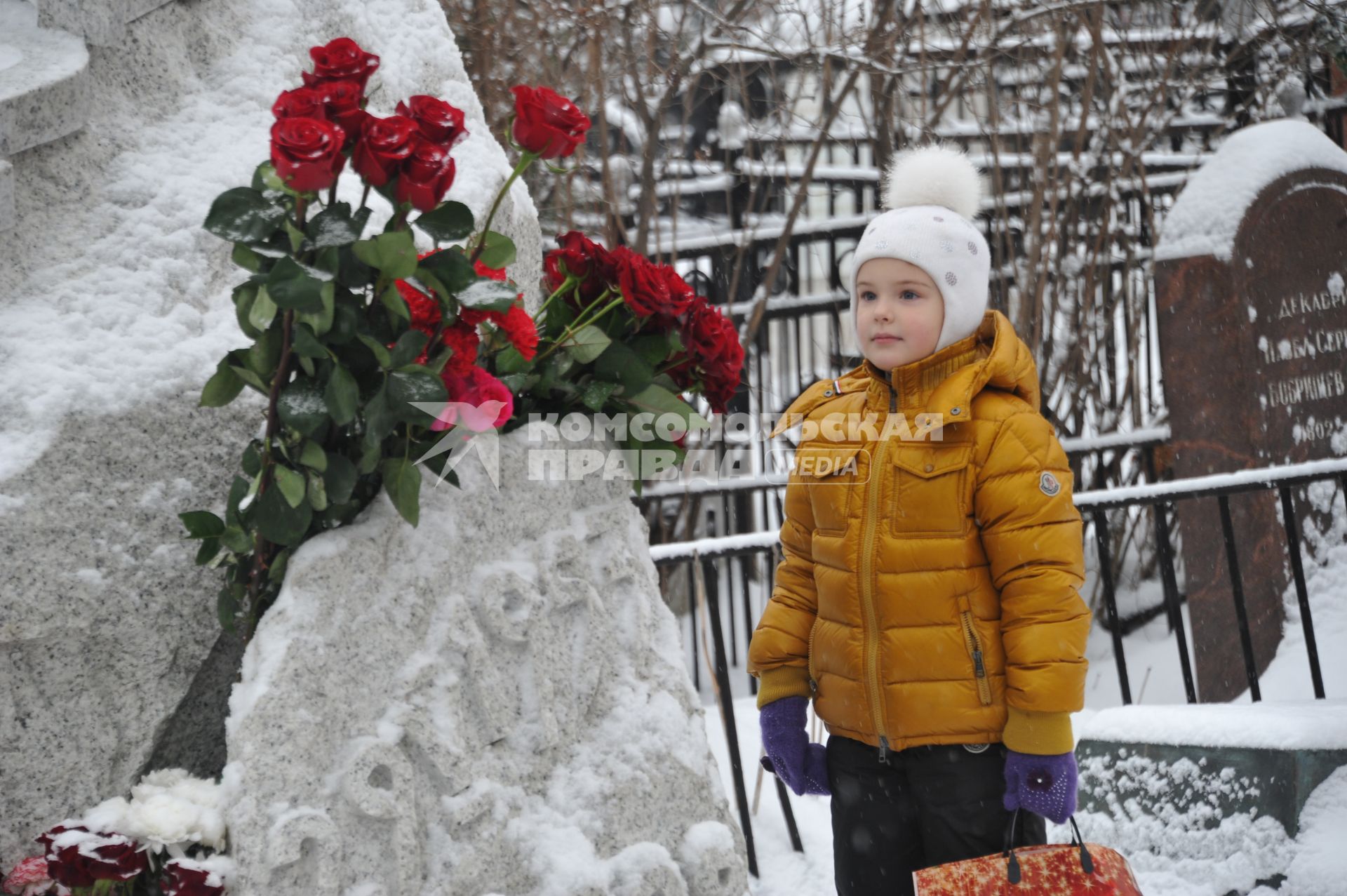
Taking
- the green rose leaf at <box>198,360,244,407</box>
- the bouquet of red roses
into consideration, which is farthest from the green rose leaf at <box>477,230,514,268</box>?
the green rose leaf at <box>198,360,244,407</box>

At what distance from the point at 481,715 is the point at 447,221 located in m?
0.82

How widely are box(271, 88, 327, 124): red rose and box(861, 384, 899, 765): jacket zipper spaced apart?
1119mm

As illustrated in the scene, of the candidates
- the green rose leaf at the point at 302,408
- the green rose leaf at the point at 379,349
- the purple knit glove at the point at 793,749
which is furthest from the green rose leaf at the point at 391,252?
the purple knit glove at the point at 793,749

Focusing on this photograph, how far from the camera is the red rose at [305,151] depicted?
1.56 meters

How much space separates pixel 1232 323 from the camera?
4688mm

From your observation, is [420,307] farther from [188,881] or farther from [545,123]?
[188,881]

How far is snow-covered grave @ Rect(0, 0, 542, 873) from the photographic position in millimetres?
1854

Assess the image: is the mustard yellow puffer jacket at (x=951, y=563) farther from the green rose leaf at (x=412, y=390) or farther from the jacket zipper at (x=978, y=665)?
the green rose leaf at (x=412, y=390)

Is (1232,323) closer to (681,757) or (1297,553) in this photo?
(1297,553)

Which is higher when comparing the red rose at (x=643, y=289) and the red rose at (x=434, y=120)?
the red rose at (x=434, y=120)

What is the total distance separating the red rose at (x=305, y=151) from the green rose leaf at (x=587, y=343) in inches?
20.7

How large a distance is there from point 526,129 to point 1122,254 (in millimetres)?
5453

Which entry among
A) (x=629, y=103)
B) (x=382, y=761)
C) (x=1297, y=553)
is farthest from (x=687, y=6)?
(x=382, y=761)

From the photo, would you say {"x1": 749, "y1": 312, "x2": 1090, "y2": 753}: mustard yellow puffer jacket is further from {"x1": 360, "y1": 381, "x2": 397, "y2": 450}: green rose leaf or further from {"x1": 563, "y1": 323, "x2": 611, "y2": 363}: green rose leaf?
{"x1": 360, "y1": 381, "x2": 397, "y2": 450}: green rose leaf
